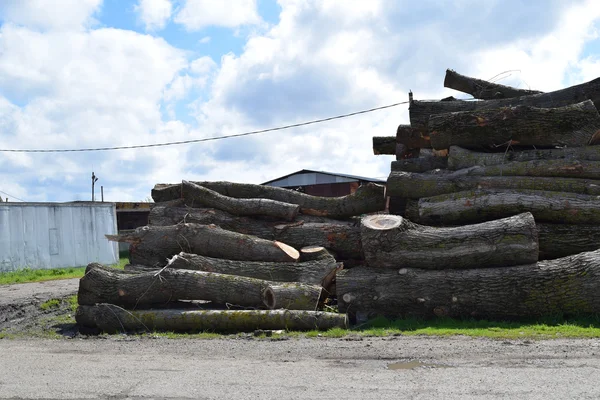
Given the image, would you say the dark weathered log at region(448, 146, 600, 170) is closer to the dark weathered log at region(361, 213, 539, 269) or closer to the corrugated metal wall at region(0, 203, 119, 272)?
the dark weathered log at region(361, 213, 539, 269)

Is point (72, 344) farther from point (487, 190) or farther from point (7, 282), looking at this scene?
point (7, 282)

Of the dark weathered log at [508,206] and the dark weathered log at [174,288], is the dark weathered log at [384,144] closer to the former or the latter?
the dark weathered log at [508,206]

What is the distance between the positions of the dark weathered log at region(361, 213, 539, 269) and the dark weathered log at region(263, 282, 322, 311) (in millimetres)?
1215

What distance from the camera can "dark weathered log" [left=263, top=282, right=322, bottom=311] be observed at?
956 centimetres

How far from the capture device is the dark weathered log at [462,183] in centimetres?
1041

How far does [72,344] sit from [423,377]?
18.5ft

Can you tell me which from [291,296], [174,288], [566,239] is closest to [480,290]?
[566,239]

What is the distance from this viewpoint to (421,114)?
12.9 m

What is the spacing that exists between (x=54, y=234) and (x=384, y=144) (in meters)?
16.2

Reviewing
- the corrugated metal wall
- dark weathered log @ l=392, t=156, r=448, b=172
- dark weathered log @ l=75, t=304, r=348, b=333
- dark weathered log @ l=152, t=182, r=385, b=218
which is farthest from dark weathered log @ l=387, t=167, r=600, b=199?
the corrugated metal wall

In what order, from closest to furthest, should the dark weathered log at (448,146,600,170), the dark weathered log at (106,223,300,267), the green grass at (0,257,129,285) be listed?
the dark weathered log at (448,146,600,170) → the dark weathered log at (106,223,300,267) → the green grass at (0,257,129,285)

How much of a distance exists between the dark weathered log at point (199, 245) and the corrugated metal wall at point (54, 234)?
11149mm

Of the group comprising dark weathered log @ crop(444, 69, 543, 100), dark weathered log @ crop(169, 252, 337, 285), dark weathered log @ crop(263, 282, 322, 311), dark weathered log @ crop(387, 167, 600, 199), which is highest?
dark weathered log @ crop(444, 69, 543, 100)

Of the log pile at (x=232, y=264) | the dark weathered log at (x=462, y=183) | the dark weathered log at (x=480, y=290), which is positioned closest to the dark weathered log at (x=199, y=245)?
the log pile at (x=232, y=264)
